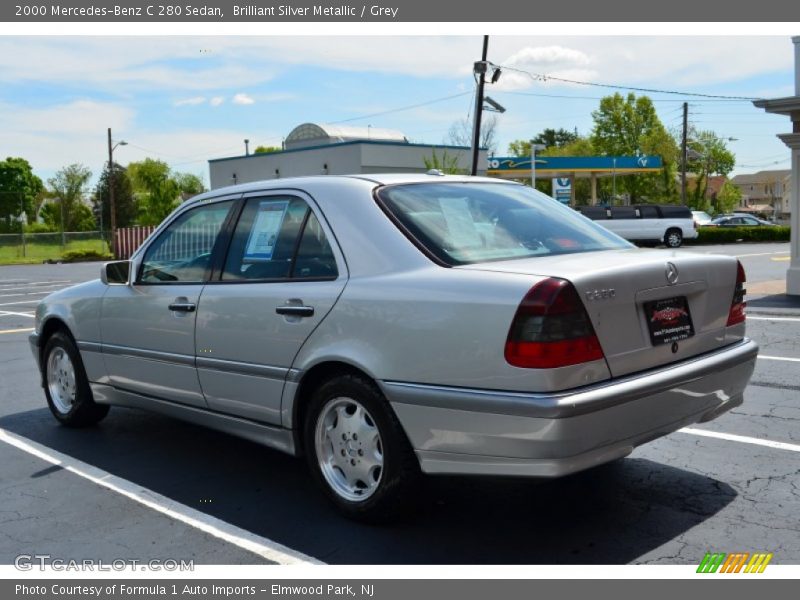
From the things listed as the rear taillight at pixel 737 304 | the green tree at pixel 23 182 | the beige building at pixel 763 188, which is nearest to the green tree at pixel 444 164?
the rear taillight at pixel 737 304

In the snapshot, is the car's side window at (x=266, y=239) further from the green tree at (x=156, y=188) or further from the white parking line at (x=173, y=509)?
the green tree at (x=156, y=188)

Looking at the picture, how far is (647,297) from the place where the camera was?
3.92 meters

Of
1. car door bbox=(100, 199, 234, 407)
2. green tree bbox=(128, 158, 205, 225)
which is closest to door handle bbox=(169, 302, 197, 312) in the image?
car door bbox=(100, 199, 234, 407)

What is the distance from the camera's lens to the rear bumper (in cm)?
352

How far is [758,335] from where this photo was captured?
10375 millimetres

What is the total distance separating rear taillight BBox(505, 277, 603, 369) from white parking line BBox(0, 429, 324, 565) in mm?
1315

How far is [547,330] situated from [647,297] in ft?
2.08

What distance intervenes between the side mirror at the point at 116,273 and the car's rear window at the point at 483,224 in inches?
87.9

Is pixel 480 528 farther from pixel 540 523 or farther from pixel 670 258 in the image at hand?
pixel 670 258

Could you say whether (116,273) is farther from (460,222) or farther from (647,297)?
(647,297)

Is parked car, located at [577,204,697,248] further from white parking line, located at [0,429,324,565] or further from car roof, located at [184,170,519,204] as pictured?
white parking line, located at [0,429,324,565]

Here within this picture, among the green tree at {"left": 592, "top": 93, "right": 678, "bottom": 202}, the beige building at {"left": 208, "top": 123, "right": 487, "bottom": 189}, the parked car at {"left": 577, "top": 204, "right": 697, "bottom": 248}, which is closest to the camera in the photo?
the parked car at {"left": 577, "top": 204, "right": 697, "bottom": 248}

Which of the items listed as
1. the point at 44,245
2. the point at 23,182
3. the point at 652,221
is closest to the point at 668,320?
the point at 652,221
